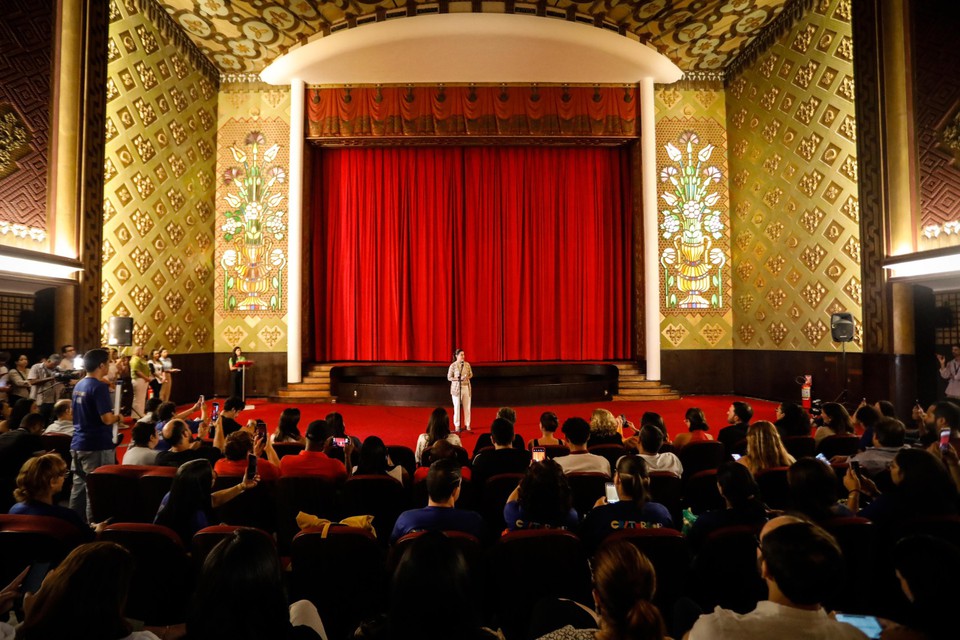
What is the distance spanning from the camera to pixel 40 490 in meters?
2.50

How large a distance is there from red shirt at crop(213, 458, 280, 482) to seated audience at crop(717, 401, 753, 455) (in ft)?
10.9

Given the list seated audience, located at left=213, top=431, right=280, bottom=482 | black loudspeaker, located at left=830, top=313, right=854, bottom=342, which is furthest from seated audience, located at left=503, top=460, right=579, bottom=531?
black loudspeaker, located at left=830, top=313, right=854, bottom=342

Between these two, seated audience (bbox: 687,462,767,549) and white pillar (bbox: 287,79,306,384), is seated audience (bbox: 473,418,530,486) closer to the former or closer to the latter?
seated audience (bbox: 687,462,767,549)

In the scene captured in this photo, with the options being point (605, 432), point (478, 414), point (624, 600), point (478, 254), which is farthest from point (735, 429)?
point (478, 254)

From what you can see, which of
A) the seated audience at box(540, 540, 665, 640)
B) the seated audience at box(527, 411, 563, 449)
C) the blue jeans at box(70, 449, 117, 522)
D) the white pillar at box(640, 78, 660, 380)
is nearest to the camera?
the seated audience at box(540, 540, 665, 640)

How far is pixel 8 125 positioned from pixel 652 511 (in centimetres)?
887

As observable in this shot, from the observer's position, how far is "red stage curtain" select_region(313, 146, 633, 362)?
12.6 meters

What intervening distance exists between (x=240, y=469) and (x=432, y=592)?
2230mm

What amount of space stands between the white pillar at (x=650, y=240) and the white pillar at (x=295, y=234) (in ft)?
24.3

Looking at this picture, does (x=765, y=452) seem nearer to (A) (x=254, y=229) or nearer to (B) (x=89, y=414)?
(B) (x=89, y=414)

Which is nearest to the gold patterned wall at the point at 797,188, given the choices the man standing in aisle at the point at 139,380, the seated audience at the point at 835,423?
the seated audience at the point at 835,423

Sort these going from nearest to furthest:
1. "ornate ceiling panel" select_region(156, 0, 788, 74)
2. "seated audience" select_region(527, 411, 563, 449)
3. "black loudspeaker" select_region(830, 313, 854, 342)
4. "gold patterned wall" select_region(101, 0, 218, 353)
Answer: "seated audience" select_region(527, 411, 563, 449), "black loudspeaker" select_region(830, 313, 854, 342), "gold patterned wall" select_region(101, 0, 218, 353), "ornate ceiling panel" select_region(156, 0, 788, 74)

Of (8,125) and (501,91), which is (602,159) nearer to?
(501,91)

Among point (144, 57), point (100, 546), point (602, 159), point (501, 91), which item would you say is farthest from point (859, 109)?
point (144, 57)
